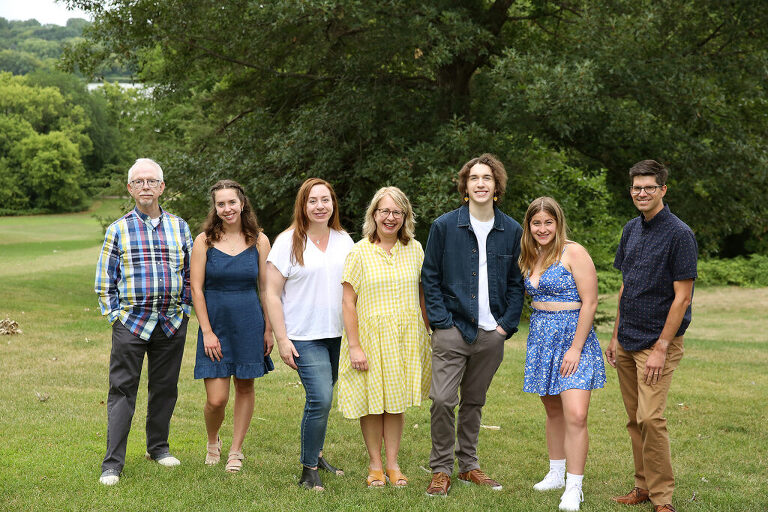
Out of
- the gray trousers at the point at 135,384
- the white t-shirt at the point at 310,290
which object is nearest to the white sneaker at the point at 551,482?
the white t-shirt at the point at 310,290

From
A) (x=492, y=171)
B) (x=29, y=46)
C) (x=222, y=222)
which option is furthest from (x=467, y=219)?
(x=29, y=46)

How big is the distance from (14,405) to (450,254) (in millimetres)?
4420

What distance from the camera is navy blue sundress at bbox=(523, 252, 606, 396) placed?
489cm

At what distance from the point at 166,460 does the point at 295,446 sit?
1.10m

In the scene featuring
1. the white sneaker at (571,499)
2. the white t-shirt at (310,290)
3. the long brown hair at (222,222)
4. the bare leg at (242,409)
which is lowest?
the white sneaker at (571,499)

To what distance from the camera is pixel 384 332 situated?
5004 millimetres

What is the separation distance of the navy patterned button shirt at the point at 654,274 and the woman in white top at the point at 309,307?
5.90 feet

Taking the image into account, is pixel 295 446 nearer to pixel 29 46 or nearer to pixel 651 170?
pixel 651 170

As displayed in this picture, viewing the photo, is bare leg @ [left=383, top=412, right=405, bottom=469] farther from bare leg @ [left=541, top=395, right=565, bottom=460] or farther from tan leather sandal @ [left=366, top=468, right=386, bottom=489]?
bare leg @ [left=541, top=395, right=565, bottom=460]

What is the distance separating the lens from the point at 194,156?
15188 mm

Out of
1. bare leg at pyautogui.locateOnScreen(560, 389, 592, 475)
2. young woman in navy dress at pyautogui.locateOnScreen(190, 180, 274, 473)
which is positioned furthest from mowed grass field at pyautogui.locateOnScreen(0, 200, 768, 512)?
young woman in navy dress at pyautogui.locateOnScreen(190, 180, 274, 473)

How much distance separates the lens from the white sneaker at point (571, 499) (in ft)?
15.4

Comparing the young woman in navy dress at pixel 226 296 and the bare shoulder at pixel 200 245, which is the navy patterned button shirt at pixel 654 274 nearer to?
the young woman in navy dress at pixel 226 296

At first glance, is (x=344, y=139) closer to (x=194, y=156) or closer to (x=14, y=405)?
(x=194, y=156)
